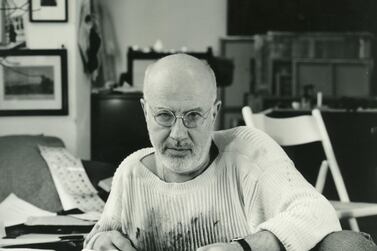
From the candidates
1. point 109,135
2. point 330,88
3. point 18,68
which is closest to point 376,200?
point 109,135

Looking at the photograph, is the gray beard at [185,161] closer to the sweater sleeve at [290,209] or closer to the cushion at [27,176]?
the sweater sleeve at [290,209]

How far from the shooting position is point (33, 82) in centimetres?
359

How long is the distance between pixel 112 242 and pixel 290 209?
1.43 ft

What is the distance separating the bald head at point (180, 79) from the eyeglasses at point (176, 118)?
3 centimetres

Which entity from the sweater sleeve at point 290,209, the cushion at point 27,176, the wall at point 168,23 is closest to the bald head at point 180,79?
the sweater sleeve at point 290,209

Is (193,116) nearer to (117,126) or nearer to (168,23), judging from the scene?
(117,126)

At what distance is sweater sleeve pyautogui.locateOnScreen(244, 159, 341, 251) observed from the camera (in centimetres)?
130

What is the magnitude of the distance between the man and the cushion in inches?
62.3

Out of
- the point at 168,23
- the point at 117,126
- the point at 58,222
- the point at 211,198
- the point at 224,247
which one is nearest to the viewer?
the point at 224,247


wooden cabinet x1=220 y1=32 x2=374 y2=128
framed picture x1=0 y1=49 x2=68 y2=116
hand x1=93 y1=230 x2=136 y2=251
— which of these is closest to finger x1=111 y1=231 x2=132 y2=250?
hand x1=93 y1=230 x2=136 y2=251

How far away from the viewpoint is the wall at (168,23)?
8.10 metres

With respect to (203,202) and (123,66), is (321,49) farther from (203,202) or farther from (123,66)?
(203,202)

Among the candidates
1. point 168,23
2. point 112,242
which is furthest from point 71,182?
point 168,23

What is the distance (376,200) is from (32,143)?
2709 mm
